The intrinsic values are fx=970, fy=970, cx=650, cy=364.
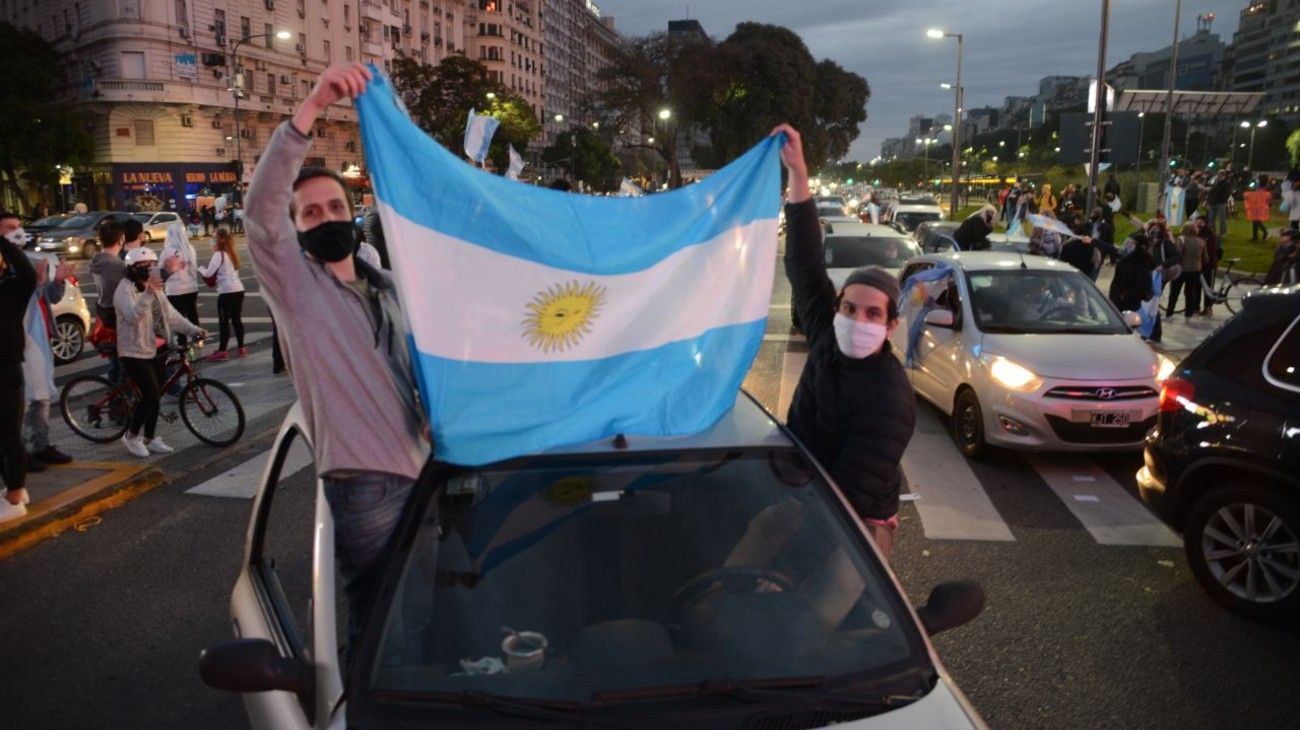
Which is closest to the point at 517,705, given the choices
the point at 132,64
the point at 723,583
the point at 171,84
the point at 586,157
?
the point at 723,583

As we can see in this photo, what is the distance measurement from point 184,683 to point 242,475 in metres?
3.74

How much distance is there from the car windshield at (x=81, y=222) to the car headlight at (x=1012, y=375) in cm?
3215

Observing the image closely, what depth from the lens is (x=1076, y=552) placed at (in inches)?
241

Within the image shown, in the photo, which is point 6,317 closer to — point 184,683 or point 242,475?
point 242,475

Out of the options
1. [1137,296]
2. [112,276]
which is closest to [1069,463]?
[1137,296]

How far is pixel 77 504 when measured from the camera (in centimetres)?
696

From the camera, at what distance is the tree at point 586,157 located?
107 m

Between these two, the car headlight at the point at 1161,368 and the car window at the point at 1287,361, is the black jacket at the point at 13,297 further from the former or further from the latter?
the car headlight at the point at 1161,368

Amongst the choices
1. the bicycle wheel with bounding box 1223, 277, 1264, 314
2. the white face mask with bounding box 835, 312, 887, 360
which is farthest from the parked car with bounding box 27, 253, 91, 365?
the bicycle wheel with bounding box 1223, 277, 1264, 314

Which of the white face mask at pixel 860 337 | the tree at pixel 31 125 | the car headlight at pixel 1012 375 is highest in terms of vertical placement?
the tree at pixel 31 125

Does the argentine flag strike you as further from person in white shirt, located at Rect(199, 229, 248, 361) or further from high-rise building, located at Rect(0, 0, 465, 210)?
high-rise building, located at Rect(0, 0, 465, 210)

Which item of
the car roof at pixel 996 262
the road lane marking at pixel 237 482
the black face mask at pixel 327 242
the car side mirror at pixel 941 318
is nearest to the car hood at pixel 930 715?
the black face mask at pixel 327 242

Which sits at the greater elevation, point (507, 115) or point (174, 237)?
point (507, 115)

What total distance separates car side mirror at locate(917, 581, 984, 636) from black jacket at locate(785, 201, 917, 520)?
600mm
